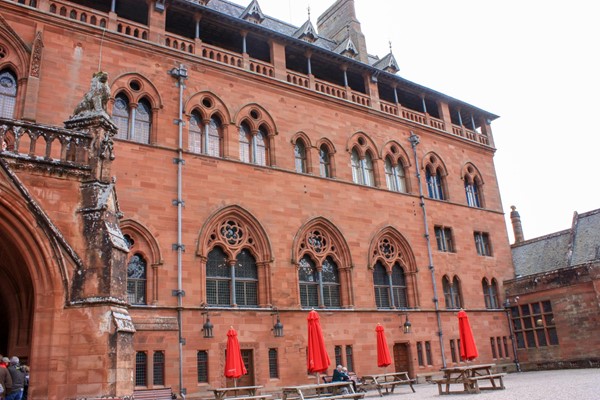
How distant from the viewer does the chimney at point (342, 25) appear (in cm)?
3061

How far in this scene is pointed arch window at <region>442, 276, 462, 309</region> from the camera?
26.4m

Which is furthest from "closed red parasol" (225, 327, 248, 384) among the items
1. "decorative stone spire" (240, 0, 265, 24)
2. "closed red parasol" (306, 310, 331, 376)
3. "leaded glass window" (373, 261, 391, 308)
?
"decorative stone spire" (240, 0, 265, 24)

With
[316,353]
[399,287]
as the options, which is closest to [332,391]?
[316,353]

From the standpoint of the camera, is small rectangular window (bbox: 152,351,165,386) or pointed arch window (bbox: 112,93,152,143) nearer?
small rectangular window (bbox: 152,351,165,386)

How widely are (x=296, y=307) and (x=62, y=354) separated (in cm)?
1159

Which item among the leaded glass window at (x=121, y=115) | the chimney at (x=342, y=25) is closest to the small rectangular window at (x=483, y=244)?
the chimney at (x=342, y=25)

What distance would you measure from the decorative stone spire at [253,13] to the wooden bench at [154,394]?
54.5 feet

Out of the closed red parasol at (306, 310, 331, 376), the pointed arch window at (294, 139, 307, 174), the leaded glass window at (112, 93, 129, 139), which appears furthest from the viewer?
the pointed arch window at (294, 139, 307, 174)

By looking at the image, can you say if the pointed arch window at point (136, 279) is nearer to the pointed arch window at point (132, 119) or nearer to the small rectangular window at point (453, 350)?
the pointed arch window at point (132, 119)

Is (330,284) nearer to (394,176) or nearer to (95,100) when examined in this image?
(394,176)

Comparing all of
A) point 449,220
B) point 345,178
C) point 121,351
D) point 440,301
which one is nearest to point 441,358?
point 440,301

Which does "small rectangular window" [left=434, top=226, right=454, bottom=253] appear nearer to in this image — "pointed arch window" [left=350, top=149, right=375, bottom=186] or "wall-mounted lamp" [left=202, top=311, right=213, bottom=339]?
"pointed arch window" [left=350, top=149, right=375, bottom=186]

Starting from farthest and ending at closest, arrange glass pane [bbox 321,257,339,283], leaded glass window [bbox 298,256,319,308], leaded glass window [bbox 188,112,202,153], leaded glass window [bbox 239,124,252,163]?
glass pane [bbox 321,257,339,283] → leaded glass window [bbox 239,124,252,163] → leaded glass window [bbox 298,256,319,308] → leaded glass window [bbox 188,112,202,153]

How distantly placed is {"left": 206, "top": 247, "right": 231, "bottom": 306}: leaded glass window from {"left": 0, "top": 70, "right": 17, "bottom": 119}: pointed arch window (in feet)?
26.7
